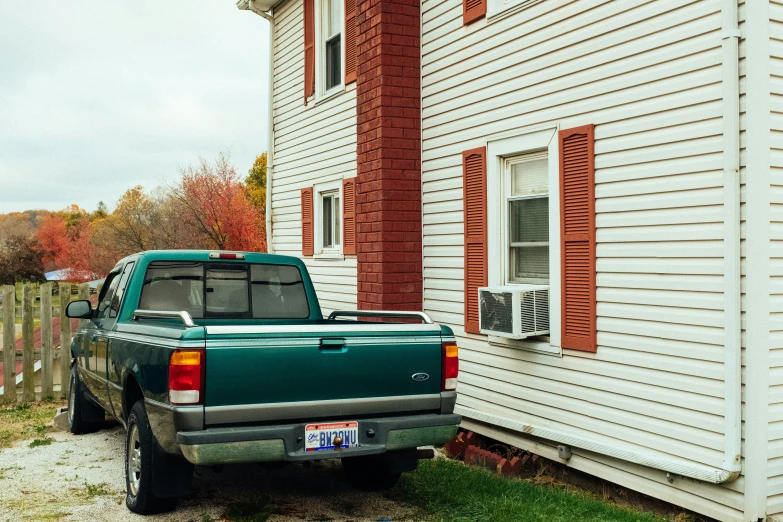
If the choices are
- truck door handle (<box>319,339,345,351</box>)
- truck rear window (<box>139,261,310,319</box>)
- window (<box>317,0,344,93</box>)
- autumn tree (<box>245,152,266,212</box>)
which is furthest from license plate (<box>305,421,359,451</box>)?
autumn tree (<box>245,152,266,212</box>)

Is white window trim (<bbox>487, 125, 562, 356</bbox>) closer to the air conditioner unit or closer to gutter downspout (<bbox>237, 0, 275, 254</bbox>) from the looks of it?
the air conditioner unit

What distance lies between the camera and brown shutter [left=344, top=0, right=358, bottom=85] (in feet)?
36.9

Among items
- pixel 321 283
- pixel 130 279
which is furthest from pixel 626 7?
pixel 321 283

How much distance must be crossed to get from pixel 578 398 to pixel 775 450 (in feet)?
5.73

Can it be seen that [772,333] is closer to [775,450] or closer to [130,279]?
[775,450]

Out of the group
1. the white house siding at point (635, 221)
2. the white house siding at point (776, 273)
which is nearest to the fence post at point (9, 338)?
the white house siding at point (635, 221)

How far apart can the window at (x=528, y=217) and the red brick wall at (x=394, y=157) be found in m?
1.64

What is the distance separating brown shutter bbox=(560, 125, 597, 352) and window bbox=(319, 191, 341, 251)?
221 inches

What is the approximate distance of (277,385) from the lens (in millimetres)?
5094

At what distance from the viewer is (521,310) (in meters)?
7.08

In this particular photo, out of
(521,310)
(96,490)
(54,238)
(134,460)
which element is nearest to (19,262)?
(54,238)

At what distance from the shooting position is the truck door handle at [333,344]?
17.2 feet

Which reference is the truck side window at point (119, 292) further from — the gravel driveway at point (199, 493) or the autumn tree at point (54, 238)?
the autumn tree at point (54, 238)

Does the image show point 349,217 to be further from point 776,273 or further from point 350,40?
point 776,273
